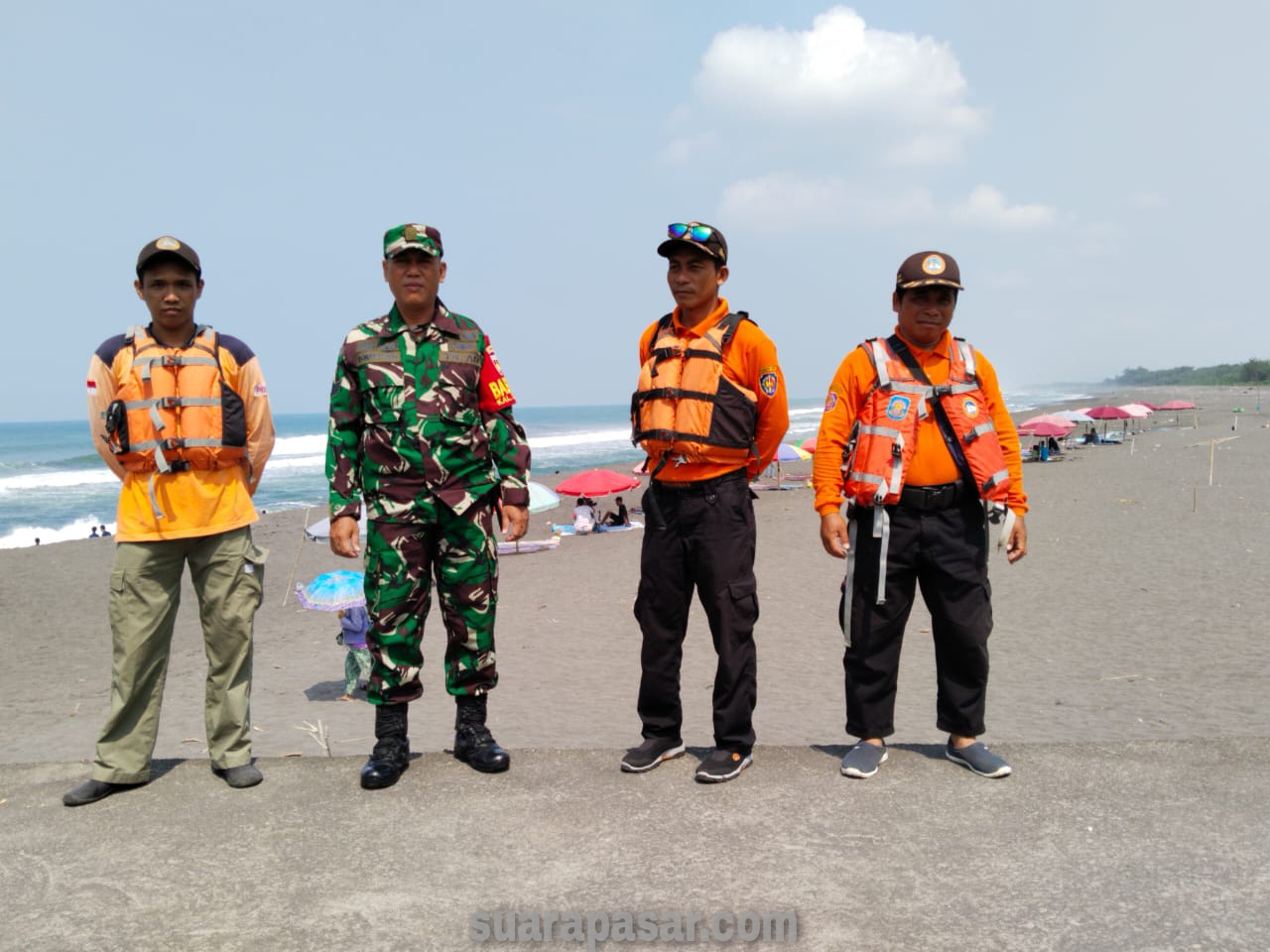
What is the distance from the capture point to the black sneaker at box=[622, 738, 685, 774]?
364 cm

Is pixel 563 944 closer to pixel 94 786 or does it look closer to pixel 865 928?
pixel 865 928

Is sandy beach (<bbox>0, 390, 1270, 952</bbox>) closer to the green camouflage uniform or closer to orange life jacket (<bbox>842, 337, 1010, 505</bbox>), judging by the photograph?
the green camouflage uniform

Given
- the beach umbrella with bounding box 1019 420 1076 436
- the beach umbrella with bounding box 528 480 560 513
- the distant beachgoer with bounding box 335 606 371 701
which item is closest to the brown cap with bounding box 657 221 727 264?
the distant beachgoer with bounding box 335 606 371 701

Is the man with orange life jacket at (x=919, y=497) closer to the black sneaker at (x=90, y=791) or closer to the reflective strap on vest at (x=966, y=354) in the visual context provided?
the reflective strap on vest at (x=966, y=354)

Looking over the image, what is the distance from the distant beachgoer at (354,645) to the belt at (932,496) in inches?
220

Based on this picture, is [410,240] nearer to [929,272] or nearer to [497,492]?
[497,492]

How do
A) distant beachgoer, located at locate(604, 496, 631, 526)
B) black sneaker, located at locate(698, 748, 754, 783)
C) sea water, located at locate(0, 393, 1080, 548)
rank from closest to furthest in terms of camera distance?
black sneaker, located at locate(698, 748, 754, 783), distant beachgoer, located at locate(604, 496, 631, 526), sea water, located at locate(0, 393, 1080, 548)

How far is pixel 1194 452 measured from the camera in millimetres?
29172

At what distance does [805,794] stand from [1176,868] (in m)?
1.20

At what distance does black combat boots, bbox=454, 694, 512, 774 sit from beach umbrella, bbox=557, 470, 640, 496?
14.6 m

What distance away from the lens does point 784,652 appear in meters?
9.54

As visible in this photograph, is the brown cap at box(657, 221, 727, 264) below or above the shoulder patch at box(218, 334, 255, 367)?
above

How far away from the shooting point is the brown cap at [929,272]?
361 cm

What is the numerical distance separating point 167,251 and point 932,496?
3.29 m
